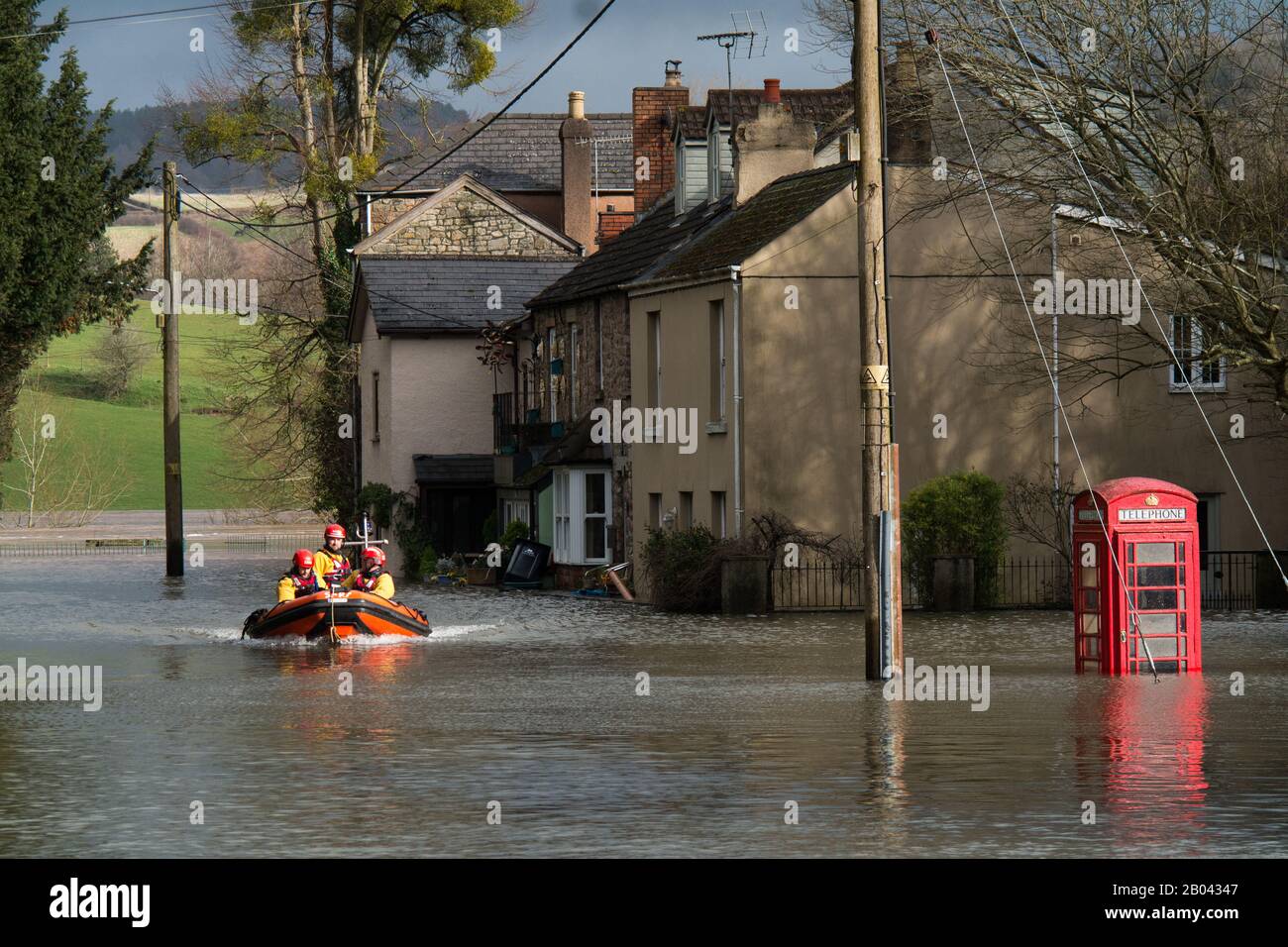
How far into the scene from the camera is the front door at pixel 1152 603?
2384 cm

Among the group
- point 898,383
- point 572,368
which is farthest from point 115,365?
point 898,383

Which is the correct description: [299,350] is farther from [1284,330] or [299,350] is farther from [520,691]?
[520,691]

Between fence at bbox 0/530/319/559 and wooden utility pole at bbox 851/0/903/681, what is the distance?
53.2 metres

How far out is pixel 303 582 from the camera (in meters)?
32.6

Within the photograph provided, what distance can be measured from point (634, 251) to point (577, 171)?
1764 centimetres

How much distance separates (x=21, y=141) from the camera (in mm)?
43688

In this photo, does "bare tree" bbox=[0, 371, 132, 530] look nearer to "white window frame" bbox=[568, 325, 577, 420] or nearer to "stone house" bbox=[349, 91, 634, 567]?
"stone house" bbox=[349, 91, 634, 567]

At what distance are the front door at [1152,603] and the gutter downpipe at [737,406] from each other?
1511 cm

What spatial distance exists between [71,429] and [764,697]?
100.0 m

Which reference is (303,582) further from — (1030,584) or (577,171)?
(577,171)

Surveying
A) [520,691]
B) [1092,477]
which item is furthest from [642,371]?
[520,691]

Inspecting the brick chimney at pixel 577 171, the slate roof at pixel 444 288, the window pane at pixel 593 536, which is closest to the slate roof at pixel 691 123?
the window pane at pixel 593 536

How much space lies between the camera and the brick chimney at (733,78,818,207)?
43.7 meters
